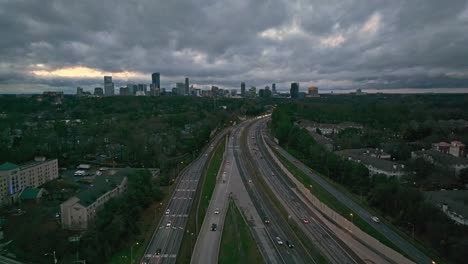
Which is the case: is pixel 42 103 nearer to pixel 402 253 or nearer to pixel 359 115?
pixel 359 115

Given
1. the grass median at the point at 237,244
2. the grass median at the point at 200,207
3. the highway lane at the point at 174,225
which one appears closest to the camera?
the grass median at the point at 237,244

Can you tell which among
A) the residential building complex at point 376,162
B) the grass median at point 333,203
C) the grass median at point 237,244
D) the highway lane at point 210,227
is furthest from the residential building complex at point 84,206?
the residential building complex at point 376,162

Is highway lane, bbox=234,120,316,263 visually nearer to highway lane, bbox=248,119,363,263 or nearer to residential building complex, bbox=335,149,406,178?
highway lane, bbox=248,119,363,263

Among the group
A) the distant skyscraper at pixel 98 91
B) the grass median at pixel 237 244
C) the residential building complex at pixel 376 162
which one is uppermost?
the distant skyscraper at pixel 98 91

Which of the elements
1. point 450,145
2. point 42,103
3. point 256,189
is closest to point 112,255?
point 256,189

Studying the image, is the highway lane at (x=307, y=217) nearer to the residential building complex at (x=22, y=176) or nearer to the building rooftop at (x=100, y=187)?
the building rooftop at (x=100, y=187)

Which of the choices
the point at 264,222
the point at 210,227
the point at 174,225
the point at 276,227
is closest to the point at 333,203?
the point at 276,227

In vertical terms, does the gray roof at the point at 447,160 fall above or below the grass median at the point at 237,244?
above
